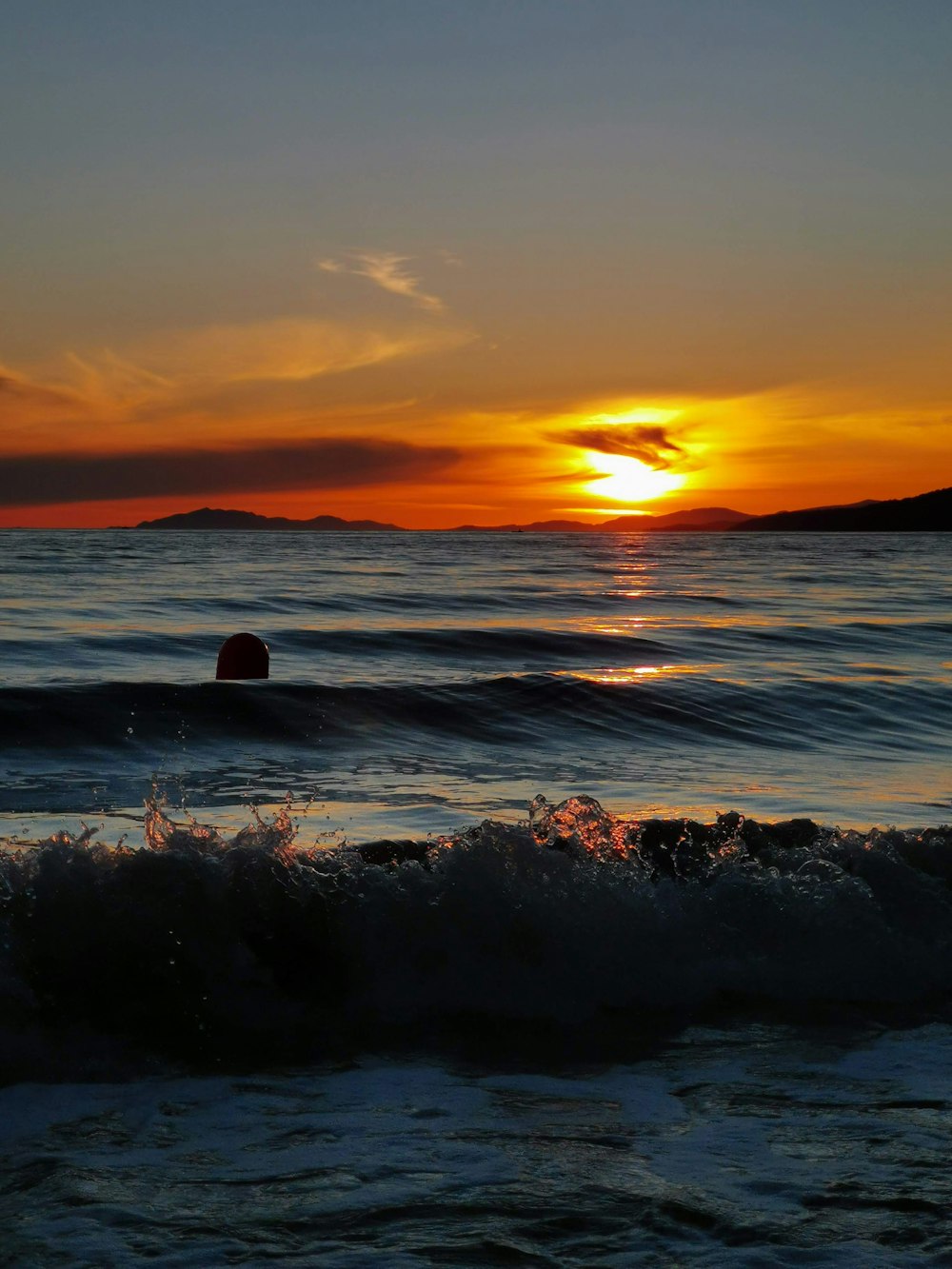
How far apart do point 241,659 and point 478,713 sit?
2.95m

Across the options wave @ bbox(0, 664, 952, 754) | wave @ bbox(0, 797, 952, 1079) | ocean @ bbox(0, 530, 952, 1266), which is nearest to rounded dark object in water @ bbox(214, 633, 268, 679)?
wave @ bbox(0, 664, 952, 754)

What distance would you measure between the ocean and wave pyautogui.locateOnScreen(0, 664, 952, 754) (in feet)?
0.69

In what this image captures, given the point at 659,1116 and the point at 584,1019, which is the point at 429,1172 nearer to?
the point at 659,1116

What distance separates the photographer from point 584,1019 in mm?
5711

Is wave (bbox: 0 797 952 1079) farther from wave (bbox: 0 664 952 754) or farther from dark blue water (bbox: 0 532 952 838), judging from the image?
wave (bbox: 0 664 952 754)

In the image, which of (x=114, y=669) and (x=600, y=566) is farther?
(x=600, y=566)

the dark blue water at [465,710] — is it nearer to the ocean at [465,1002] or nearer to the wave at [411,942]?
the ocean at [465,1002]

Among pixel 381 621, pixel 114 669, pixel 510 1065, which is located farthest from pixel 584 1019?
pixel 381 621

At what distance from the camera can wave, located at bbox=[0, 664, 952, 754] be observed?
41.6 ft

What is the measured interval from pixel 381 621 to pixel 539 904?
18477mm

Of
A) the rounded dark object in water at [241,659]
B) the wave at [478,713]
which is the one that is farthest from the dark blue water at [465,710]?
the rounded dark object in water at [241,659]

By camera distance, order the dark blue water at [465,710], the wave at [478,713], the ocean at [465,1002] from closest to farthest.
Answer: the ocean at [465,1002]
the dark blue water at [465,710]
the wave at [478,713]

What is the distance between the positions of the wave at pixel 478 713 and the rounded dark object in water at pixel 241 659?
35cm

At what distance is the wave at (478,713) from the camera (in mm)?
12688
